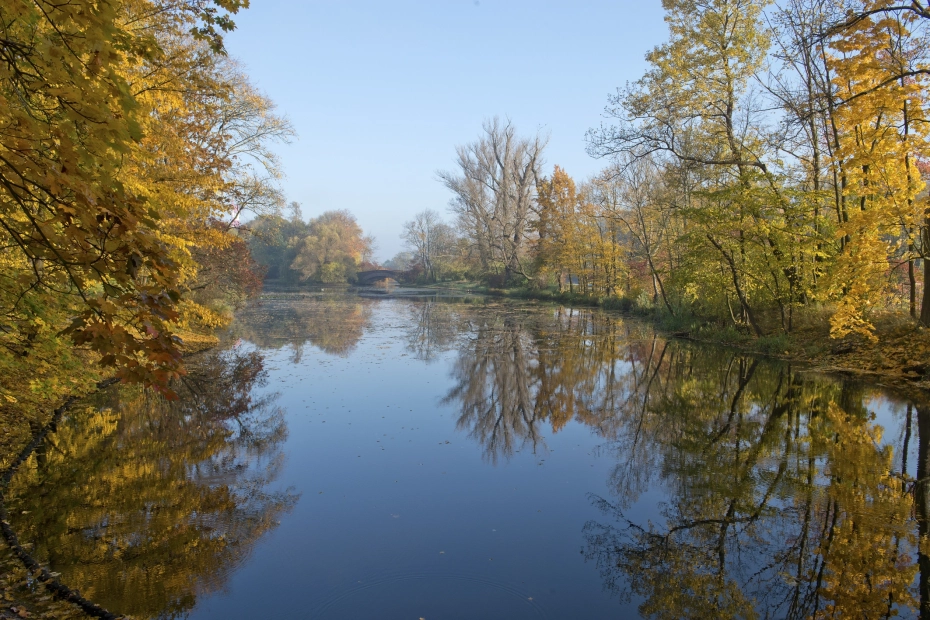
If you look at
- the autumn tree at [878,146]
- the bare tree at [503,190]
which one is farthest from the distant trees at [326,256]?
the autumn tree at [878,146]

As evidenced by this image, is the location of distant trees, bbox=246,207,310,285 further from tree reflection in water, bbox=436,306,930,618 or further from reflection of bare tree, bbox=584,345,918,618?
reflection of bare tree, bbox=584,345,918,618

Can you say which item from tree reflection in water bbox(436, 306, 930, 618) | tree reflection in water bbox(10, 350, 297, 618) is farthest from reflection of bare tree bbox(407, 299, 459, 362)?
tree reflection in water bbox(10, 350, 297, 618)

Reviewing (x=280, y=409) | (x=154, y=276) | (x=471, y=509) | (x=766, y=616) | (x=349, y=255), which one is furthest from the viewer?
(x=349, y=255)

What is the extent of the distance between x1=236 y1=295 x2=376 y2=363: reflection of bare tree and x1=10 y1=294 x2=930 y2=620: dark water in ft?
20.8

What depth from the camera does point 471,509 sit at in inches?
238

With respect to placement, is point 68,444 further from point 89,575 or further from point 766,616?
point 766,616

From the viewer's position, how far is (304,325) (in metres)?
24.5

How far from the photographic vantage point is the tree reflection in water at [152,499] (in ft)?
14.9

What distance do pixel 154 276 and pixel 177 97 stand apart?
727cm

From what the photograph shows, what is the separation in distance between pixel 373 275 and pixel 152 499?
64.1 metres

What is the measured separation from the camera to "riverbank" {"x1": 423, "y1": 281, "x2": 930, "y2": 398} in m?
11.5

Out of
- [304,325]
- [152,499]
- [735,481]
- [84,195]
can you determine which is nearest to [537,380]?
[735,481]

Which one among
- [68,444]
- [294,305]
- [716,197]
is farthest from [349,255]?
[68,444]

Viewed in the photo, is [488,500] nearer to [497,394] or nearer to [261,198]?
[497,394]
